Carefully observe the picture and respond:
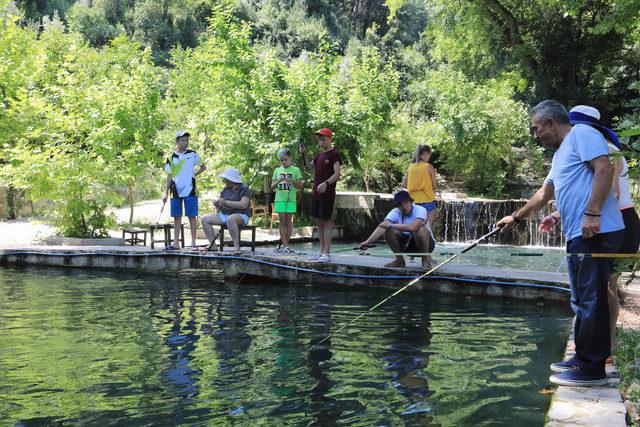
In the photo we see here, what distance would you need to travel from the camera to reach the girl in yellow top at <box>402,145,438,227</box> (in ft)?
29.7

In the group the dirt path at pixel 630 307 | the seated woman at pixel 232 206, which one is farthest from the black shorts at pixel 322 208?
the dirt path at pixel 630 307

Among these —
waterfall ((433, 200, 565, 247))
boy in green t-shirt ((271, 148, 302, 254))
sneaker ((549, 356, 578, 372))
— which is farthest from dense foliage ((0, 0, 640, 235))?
boy in green t-shirt ((271, 148, 302, 254))

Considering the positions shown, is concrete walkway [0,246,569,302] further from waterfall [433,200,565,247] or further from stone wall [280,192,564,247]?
waterfall [433,200,565,247]

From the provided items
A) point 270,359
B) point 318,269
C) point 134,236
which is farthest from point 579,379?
point 134,236

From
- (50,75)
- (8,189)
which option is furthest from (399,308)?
(50,75)

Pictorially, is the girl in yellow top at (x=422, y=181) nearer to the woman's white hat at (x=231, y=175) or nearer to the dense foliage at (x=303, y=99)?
the dense foliage at (x=303, y=99)

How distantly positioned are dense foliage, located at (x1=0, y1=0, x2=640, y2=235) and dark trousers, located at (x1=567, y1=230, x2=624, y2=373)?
4.46 feet

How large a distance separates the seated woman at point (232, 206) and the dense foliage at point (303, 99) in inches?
197

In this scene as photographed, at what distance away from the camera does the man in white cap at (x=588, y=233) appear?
4148 mm

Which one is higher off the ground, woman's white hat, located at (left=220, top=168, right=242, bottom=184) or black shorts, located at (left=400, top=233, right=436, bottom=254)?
woman's white hat, located at (left=220, top=168, right=242, bottom=184)

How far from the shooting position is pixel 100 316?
24.3 feet

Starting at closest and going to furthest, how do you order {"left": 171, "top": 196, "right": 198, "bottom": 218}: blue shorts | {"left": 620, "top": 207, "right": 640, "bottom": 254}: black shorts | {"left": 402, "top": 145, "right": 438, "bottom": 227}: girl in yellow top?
{"left": 620, "top": 207, "right": 640, "bottom": 254}: black shorts, {"left": 402, "top": 145, "right": 438, "bottom": 227}: girl in yellow top, {"left": 171, "top": 196, "right": 198, "bottom": 218}: blue shorts

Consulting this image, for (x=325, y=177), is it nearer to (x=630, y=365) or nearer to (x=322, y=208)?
(x=322, y=208)

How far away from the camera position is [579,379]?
4238 millimetres
